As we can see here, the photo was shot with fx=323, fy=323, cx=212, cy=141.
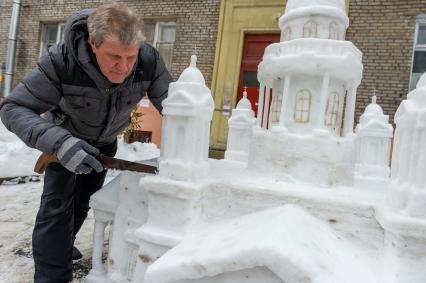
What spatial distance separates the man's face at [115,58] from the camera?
86.9 inches

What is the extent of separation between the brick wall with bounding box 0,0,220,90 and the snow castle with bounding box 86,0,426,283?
6.34 m

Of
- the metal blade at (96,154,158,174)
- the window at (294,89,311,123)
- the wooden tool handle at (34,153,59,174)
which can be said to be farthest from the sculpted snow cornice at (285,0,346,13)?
the wooden tool handle at (34,153,59,174)

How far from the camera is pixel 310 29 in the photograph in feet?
9.70

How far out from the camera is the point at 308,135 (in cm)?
281

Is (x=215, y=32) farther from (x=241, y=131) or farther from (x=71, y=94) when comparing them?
(x=71, y=94)

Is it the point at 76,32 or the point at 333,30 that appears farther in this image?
the point at 333,30

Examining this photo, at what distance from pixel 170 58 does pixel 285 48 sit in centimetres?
760

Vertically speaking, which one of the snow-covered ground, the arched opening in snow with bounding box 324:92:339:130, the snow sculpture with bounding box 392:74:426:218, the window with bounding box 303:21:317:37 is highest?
the window with bounding box 303:21:317:37

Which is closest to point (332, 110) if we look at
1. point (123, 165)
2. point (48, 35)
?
point (123, 165)

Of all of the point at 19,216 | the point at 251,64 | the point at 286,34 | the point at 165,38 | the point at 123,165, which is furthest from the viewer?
the point at 165,38

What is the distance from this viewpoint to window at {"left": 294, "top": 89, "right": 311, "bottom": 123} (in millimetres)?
2920

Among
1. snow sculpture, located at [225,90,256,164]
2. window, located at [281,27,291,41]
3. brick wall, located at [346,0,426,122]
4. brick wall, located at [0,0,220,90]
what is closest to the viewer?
window, located at [281,27,291,41]

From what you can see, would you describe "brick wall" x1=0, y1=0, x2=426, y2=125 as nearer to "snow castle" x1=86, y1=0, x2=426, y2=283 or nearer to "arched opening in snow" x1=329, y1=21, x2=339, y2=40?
"arched opening in snow" x1=329, y1=21, x2=339, y2=40

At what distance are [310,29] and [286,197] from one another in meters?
1.61
